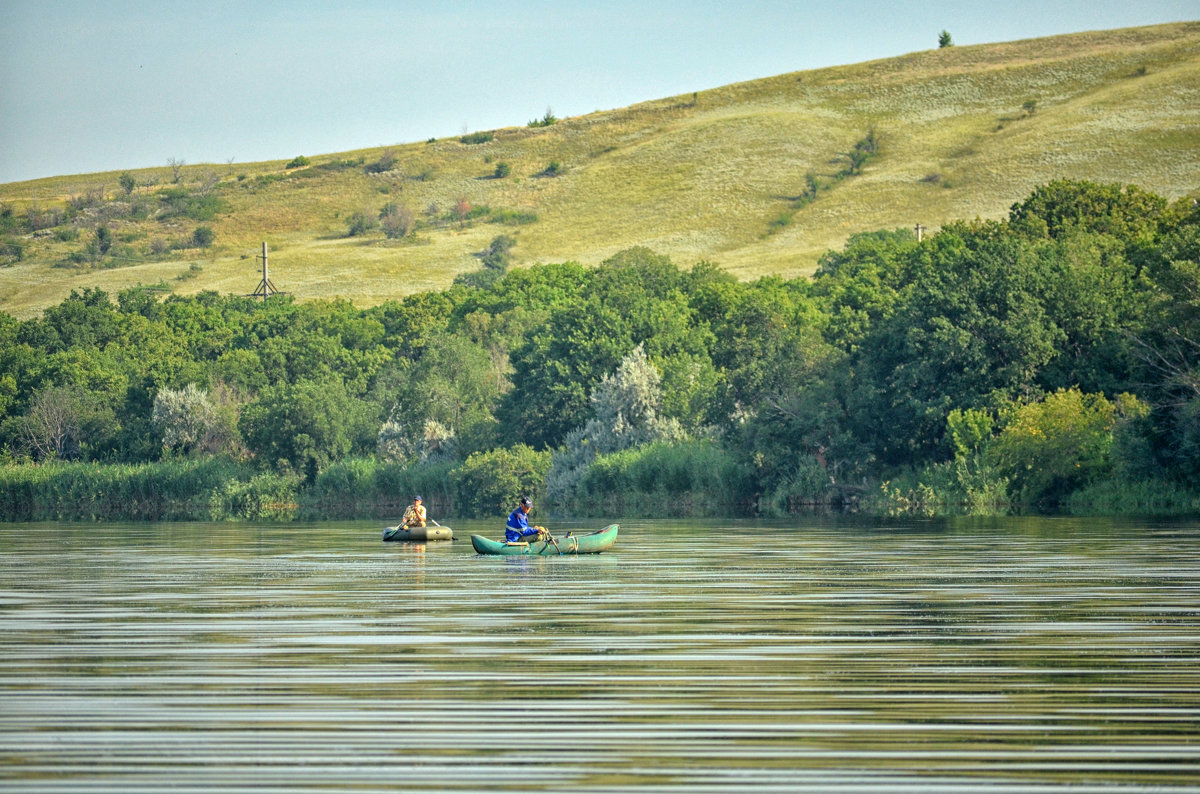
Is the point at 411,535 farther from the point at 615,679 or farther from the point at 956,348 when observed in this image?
the point at 615,679

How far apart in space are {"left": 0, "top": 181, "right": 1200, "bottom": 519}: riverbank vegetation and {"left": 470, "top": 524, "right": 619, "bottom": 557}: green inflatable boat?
2213 cm

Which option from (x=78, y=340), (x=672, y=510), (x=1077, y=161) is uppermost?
(x=1077, y=161)

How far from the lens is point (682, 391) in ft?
276

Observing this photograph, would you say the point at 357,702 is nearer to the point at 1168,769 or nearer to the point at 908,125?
the point at 1168,769

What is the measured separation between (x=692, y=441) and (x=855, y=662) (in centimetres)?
5976

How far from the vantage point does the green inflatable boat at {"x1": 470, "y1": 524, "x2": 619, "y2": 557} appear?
1594 inches

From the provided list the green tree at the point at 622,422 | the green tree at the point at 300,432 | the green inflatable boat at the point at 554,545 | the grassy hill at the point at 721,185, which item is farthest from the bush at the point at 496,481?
the grassy hill at the point at 721,185

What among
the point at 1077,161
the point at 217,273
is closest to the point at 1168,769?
the point at 1077,161

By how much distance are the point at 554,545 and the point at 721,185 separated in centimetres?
13524

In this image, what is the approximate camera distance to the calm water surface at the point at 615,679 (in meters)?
12.1

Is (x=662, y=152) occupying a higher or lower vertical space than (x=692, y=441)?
higher

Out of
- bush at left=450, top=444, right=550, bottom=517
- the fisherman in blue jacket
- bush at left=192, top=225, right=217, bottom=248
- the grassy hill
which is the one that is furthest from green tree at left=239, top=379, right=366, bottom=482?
bush at left=192, top=225, right=217, bottom=248

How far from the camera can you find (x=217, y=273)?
165 metres

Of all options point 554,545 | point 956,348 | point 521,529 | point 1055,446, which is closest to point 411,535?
point 521,529
